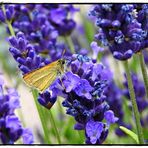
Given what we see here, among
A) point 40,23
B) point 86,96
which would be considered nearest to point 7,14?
point 40,23

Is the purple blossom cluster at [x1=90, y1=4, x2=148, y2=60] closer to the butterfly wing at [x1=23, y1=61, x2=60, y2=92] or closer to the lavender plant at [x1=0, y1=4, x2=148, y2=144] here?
the lavender plant at [x1=0, y1=4, x2=148, y2=144]

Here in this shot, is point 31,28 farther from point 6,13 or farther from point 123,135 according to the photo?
point 123,135

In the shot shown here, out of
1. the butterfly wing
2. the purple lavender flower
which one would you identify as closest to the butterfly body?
the butterfly wing

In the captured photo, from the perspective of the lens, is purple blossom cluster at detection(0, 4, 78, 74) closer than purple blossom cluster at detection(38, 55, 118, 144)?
No

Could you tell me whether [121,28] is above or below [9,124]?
above

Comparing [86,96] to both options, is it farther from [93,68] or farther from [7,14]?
[7,14]

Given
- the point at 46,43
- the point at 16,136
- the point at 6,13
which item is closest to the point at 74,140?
the point at 46,43
